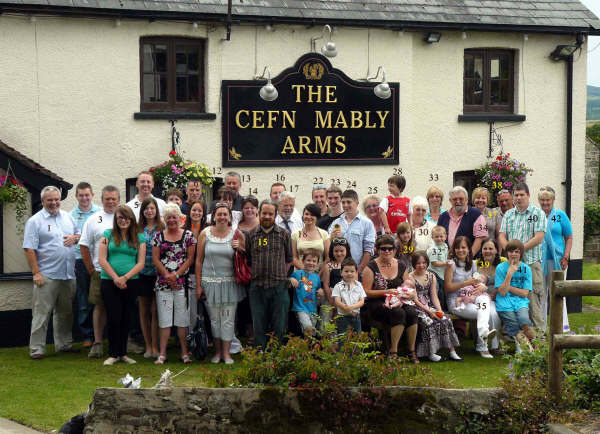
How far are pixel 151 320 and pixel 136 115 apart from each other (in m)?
3.27

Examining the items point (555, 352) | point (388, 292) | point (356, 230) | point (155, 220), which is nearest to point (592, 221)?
point (356, 230)

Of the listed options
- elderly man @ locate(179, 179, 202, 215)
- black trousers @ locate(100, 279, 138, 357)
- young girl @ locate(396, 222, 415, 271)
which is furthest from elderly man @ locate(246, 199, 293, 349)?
young girl @ locate(396, 222, 415, 271)

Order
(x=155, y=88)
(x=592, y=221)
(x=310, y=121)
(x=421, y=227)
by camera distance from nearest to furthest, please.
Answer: (x=421, y=227) → (x=155, y=88) → (x=310, y=121) → (x=592, y=221)

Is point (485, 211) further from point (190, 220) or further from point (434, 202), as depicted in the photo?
point (190, 220)

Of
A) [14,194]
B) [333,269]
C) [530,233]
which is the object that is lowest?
[333,269]

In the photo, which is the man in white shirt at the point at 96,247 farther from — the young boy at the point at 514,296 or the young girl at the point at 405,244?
the young boy at the point at 514,296

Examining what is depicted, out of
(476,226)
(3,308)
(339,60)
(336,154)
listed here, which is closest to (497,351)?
(476,226)

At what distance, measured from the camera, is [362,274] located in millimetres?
10906

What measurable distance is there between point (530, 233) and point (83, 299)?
550 centimetres

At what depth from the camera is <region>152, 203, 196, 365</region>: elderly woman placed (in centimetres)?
1057

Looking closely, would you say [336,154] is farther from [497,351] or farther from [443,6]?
[497,351]

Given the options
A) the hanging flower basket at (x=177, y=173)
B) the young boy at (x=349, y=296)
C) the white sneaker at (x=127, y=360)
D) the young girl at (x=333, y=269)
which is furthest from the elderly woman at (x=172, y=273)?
the hanging flower basket at (x=177, y=173)

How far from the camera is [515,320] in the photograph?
1142 centimetres

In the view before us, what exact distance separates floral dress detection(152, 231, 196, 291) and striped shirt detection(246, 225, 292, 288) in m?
0.74
